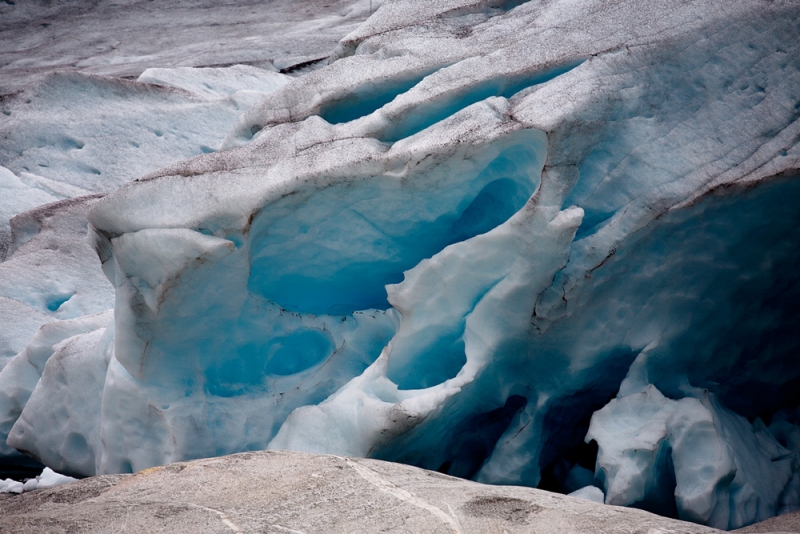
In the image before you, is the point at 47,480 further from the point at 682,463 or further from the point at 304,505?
the point at 682,463

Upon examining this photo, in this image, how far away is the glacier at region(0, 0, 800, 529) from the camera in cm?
314

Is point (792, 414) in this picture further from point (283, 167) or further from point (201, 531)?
point (201, 531)

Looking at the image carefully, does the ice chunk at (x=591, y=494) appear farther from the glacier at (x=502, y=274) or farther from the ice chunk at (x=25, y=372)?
the ice chunk at (x=25, y=372)

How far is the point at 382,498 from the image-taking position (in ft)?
7.62

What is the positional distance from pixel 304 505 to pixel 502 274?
1379 mm

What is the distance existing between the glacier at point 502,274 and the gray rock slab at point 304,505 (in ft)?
1.95

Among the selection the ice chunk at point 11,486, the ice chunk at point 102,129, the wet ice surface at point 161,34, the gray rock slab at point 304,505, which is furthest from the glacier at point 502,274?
the wet ice surface at point 161,34

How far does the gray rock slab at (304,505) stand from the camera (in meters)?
2.16

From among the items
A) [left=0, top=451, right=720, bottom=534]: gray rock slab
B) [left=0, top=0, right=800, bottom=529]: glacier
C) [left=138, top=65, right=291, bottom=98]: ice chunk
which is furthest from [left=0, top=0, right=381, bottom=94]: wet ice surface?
[left=0, top=451, right=720, bottom=534]: gray rock slab

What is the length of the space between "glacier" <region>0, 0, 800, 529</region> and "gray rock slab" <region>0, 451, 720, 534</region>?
23.4 inches

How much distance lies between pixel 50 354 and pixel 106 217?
1.33 meters

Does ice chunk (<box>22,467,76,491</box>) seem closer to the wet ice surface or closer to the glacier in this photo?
the glacier

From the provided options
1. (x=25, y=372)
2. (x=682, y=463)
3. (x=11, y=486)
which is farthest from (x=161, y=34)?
(x=682, y=463)

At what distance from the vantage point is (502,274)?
319 cm
